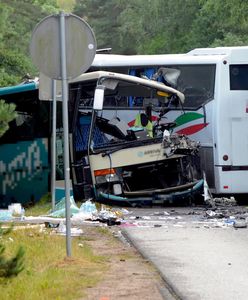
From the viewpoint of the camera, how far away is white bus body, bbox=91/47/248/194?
2034 centimetres

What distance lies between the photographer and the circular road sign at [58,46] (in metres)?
10.6

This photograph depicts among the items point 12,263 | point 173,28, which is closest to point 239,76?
point 12,263

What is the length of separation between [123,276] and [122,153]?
918 centimetres

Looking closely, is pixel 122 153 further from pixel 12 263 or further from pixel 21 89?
pixel 12 263

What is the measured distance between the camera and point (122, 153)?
1875cm

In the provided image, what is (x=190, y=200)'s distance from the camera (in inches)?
769

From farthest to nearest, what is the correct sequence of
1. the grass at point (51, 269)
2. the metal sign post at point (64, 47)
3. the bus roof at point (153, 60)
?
the bus roof at point (153, 60) → the metal sign post at point (64, 47) → the grass at point (51, 269)

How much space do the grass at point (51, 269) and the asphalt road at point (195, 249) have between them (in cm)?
81

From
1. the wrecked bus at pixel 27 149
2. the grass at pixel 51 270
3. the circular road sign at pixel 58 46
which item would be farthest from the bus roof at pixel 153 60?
the circular road sign at pixel 58 46

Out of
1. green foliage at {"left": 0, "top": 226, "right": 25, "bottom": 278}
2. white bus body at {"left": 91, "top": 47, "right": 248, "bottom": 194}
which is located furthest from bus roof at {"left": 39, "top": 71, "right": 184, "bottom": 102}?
green foliage at {"left": 0, "top": 226, "right": 25, "bottom": 278}

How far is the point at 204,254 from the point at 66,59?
3.14m

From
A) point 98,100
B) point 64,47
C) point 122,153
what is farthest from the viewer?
point 122,153

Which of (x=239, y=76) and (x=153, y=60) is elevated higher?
(x=153, y=60)

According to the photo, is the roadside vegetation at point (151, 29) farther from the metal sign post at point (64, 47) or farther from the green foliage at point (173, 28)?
the metal sign post at point (64, 47)
